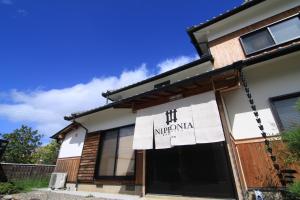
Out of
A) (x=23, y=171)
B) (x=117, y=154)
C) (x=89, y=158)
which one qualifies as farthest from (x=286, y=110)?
(x=23, y=171)

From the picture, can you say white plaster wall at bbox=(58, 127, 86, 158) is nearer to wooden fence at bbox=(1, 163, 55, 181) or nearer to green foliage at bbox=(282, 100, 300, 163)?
wooden fence at bbox=(1, 163, 55, 181)

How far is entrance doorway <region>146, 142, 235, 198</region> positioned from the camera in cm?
422

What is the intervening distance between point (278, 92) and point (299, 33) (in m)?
2.43

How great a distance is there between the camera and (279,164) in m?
3.92

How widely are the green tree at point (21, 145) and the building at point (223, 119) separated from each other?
2590 cm

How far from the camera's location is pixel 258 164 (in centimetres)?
418

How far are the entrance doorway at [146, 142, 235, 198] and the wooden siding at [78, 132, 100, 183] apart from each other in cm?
323

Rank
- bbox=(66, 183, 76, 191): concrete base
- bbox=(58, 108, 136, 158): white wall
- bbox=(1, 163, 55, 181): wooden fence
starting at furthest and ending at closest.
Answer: bbox=(1, 163, 55, 181): wooden fence, bbox=(66, 183, 76, 191): concrete base, bbox=(58, 108, 136, 158): white wall

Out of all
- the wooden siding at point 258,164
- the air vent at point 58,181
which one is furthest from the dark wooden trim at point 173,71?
the air vent at point 58,181

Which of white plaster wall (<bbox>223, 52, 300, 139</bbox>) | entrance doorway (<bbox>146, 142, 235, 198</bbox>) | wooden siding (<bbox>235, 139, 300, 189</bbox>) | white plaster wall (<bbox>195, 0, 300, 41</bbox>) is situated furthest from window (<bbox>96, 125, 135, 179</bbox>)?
white plaster wall (<bbox>195, 0, 300, 41</bbox>)

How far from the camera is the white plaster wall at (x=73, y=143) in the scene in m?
8.91

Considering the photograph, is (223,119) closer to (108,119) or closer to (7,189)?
(108,119)

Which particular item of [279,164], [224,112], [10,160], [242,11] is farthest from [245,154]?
[10,160]

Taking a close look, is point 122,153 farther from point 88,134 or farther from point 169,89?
point 169,89
